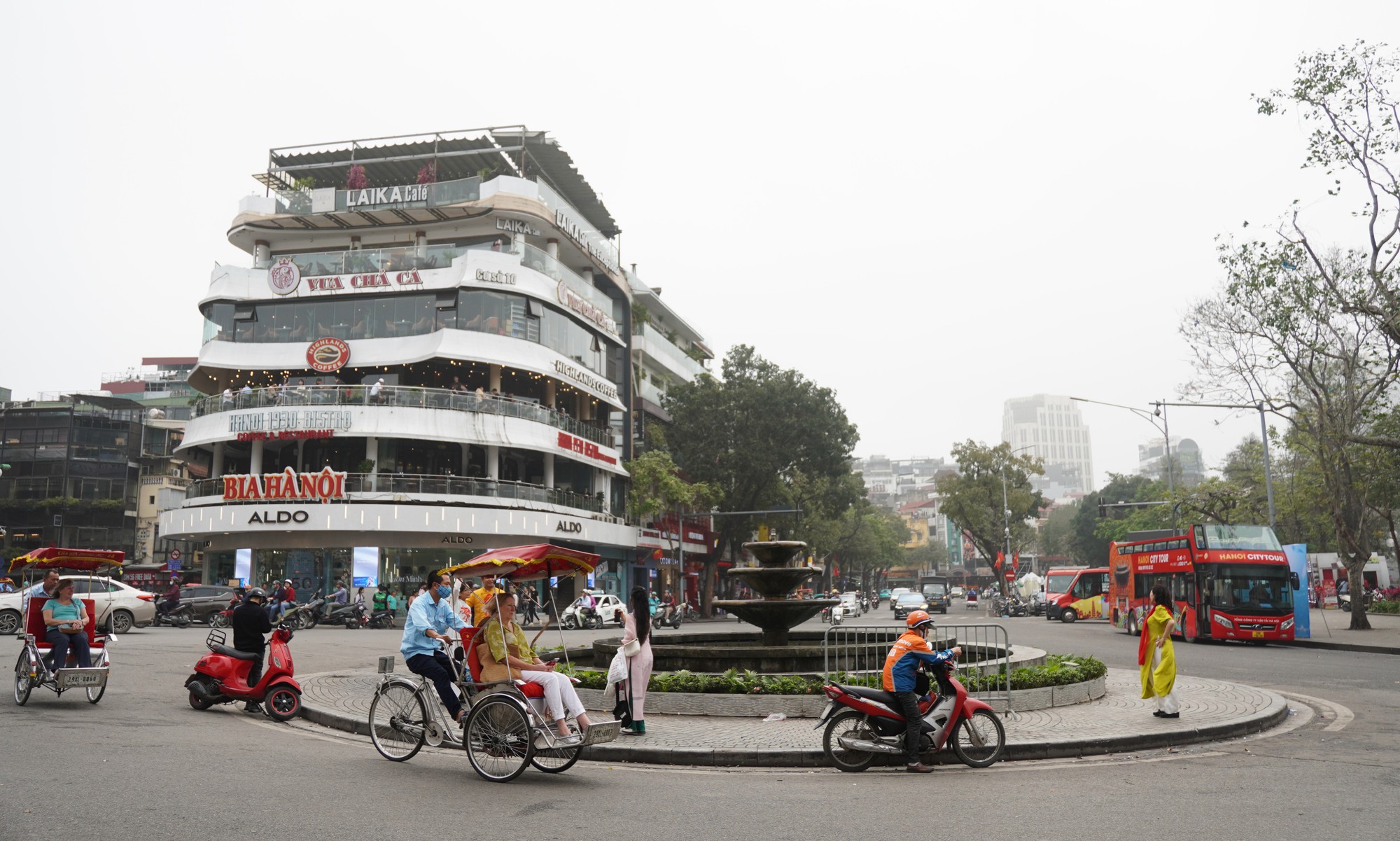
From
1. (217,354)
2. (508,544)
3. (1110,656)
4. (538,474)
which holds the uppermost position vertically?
(217,354)

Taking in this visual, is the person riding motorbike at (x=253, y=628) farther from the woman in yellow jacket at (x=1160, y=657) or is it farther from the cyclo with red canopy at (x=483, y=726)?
the woman in yellow jacket at (x=1160, y=657)

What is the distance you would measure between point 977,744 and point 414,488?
33.9 metres

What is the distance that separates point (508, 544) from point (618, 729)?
34.2m

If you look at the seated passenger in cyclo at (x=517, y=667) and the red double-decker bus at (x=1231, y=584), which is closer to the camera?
the seated passenger in cyclo at (x=517, y=667)

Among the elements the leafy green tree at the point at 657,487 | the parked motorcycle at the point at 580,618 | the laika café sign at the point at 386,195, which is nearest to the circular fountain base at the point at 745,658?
the parked motorcycle at the point at 580,618

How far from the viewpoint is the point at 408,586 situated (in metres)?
40.5

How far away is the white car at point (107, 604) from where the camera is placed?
24641 mm

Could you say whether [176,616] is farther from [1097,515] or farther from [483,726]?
[1097,515]

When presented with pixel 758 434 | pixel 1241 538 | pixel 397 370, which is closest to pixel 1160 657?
pixel 1241 538

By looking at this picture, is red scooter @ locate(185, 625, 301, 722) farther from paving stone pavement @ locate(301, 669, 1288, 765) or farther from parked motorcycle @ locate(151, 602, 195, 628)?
parked motorcycle @ locate(151, 602, 195, 628)

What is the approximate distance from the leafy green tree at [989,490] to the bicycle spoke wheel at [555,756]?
61103mm

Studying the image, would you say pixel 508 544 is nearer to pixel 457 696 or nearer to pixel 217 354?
pixel 217 354

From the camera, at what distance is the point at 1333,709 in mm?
12914

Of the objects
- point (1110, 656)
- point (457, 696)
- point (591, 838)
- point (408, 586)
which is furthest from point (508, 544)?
point (591, 838)
